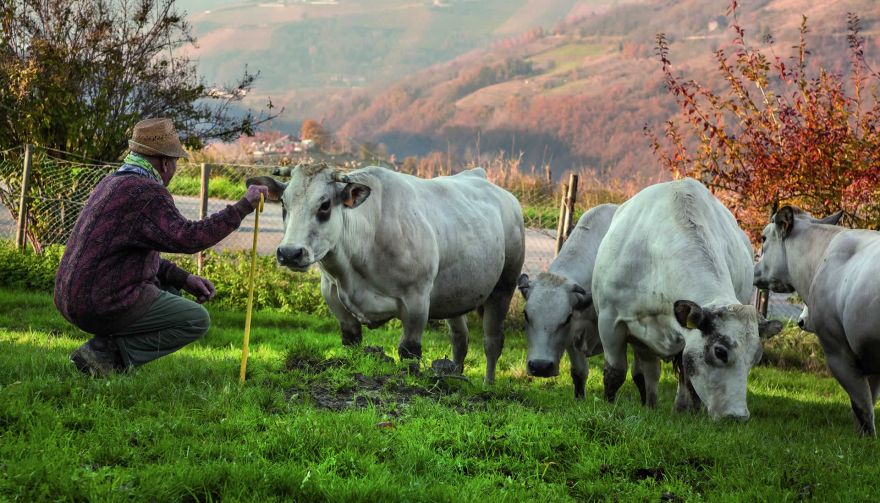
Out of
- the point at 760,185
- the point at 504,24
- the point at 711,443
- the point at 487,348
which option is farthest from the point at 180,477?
the point at 504,24

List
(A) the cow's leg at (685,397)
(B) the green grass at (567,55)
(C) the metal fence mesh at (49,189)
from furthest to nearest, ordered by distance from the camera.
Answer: (B) the green grass at (567,55) < (C) the metal fence mesh at (49,189) < (A) the cow's leg at (685,397)

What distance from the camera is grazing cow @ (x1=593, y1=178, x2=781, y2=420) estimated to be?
21.5ft

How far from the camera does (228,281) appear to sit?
13.1 metres

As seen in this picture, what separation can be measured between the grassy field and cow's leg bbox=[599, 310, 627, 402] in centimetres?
80

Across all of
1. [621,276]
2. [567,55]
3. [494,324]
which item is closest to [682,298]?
[621,276]

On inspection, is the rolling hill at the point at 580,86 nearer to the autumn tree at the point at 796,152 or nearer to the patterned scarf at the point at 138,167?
the autumn tree at the point at 796,152

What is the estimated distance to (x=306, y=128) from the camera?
3959cm

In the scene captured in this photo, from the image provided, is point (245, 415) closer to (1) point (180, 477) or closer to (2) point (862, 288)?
(1) point (180, 477)

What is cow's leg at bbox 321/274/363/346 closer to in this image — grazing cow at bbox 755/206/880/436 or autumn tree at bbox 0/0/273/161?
grazing cow at bbox 755/206/880/436

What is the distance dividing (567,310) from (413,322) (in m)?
1.33

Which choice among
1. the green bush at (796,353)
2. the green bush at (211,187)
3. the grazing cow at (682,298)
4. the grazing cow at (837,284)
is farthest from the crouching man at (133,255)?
the green bush at (211,187)

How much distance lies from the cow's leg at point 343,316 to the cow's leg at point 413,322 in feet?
1.55

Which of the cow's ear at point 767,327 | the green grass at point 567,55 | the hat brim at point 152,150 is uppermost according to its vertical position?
the green grass at point 567,55

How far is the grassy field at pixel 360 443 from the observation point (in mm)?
4648
